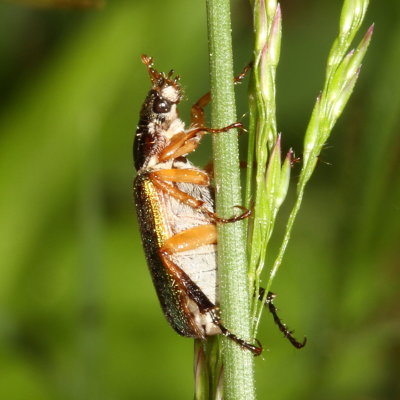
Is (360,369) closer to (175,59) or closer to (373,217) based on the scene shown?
(373,217)

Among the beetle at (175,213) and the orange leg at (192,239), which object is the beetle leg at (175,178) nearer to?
the beetle at (175,213)

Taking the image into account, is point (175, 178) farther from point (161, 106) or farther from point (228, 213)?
point (228, 213)

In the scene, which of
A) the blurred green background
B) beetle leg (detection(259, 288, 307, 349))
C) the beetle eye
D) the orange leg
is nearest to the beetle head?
the beetle eye

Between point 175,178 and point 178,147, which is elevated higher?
point 178,147

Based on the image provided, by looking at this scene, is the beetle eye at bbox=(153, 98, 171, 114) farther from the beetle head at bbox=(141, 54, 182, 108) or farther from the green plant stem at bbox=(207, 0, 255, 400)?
the green plant stem at bbox=(207, 0, 255, 400)

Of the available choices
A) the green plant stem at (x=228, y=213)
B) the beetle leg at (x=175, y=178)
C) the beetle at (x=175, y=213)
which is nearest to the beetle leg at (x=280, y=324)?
the beetle at (x=175, y=213)

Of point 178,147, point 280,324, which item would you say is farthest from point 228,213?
point 178,147
